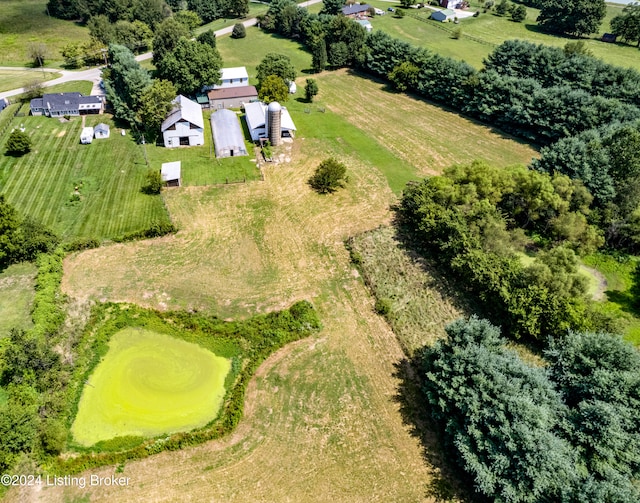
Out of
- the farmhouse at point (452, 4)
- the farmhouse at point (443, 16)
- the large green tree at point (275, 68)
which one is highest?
the farmhouse at point (452, 4)

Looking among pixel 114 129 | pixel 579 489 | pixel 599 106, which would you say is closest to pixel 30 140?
pixel 114 129

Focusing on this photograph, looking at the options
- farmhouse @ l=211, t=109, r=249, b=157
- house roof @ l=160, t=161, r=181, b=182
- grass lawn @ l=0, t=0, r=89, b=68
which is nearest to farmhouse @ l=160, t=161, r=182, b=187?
house roof @ l=160, t=161, r=181, b=182

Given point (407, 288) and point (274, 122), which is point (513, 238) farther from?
point (274, 122)

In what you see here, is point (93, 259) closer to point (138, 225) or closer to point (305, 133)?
point (138, 225)

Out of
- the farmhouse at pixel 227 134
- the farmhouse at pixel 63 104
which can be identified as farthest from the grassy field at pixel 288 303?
the farmhouse at pixel 63 104

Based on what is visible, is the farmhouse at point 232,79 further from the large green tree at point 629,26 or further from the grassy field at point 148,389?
the large green tree at point 629,26
